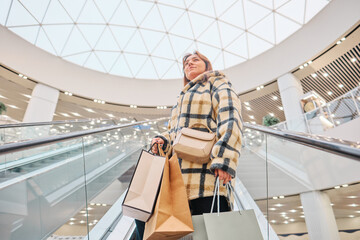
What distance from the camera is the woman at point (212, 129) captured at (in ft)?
4.86

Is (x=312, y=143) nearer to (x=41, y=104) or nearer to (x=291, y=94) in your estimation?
(x=291, y=94)

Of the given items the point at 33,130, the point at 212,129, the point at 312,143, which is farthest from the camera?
the point at 33,130

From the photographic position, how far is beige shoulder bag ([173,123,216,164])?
154 centimetres

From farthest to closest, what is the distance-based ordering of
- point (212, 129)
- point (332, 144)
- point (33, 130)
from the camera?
point (33, 130), point (212, 129), point (332, 144)

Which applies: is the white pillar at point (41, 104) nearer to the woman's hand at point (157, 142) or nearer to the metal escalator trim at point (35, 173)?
the metal escalator trim at point (35, 173)

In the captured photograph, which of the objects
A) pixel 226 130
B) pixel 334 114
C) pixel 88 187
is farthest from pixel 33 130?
pixel 334 114

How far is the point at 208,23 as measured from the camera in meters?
17.8

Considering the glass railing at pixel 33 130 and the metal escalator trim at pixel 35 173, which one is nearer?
the metal escalator trim at pixel 35 173

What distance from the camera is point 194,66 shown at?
2.24m

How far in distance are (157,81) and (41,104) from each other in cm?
971

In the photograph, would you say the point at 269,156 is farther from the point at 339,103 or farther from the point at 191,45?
the point at 191,45

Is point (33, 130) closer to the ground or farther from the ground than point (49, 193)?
farther from the ground

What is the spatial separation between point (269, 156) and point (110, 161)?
4.77m

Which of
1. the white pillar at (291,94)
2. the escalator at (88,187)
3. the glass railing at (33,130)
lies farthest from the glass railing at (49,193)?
the white pillar at (291,94)
